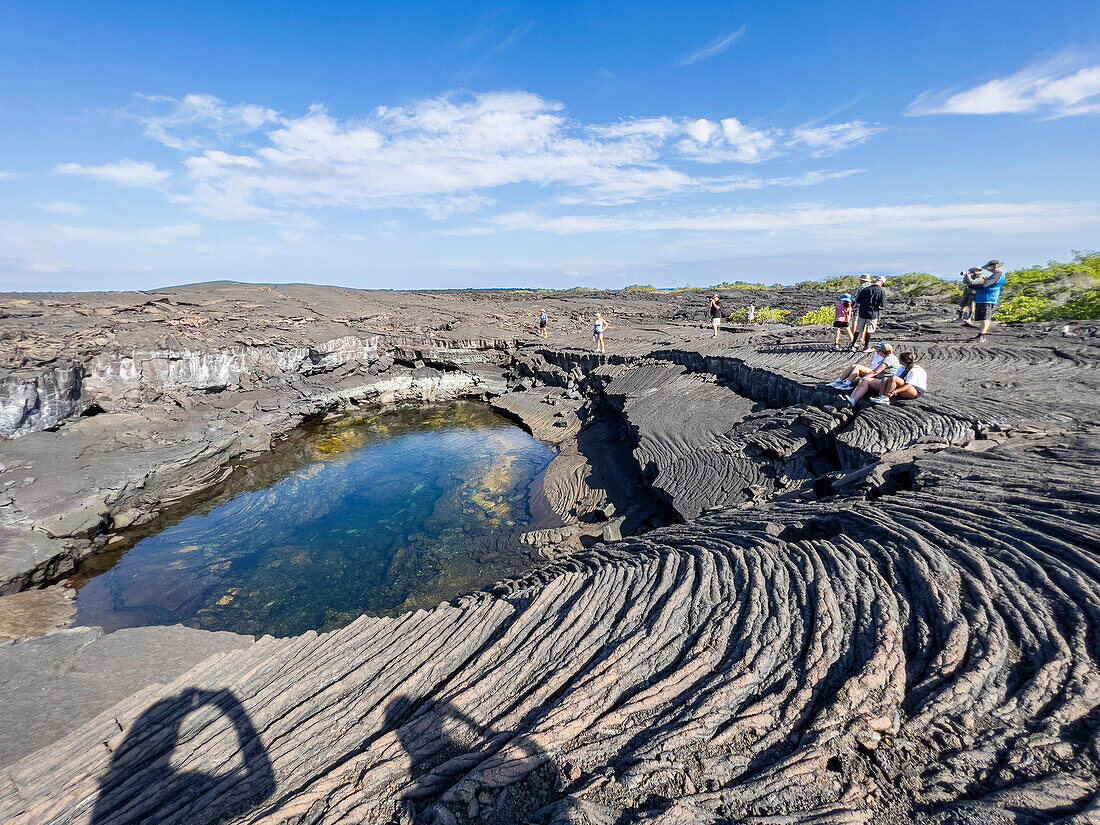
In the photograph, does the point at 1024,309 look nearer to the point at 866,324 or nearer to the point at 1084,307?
the point at 1084,307

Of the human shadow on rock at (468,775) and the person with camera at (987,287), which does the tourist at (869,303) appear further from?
the human shadow on rock at (468,775)

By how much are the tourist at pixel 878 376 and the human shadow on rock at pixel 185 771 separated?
36.5 feet

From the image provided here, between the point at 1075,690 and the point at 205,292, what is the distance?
39.8m

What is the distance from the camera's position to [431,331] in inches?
1328

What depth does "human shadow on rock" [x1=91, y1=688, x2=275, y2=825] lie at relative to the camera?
12.8 feet

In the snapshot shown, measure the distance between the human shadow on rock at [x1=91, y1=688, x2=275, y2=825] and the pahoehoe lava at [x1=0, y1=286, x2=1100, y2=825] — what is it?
0.03m

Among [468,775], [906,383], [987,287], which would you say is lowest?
[468,775]

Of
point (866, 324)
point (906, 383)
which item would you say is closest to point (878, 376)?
point (906, 383)

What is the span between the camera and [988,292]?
12.9 meters

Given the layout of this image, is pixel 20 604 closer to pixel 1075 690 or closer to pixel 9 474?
pixel 9 474

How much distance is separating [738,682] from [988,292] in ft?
47.8

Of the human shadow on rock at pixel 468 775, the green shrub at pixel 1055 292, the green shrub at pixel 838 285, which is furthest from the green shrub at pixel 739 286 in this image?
the human shadow on rock at pixel 468 775

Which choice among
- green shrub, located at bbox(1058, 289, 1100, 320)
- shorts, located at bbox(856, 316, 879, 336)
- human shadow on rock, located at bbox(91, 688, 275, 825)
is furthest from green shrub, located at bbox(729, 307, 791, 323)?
human shadow on rock, located at bbox(91, 688, 275, 825)

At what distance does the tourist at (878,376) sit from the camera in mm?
9742
